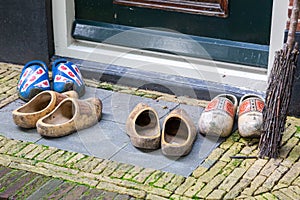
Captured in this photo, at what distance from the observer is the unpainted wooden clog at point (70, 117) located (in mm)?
4068

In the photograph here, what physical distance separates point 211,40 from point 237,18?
259 millimetres

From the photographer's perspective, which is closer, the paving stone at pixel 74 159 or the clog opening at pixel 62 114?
the paving stone at pixel 74 159

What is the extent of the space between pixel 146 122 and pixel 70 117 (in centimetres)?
51

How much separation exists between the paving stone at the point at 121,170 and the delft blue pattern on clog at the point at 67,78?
1.01 metres

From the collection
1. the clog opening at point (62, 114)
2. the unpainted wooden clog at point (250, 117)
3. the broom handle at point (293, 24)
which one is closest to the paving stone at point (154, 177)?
the unpainted wooden clog at point (250, 117)

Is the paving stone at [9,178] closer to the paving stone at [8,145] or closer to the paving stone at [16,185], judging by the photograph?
the paving stone at [16,185]

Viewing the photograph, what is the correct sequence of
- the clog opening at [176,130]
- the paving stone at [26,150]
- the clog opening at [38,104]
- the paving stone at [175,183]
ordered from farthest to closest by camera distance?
1. the clog opening at [38,104]
2. the clog opening at [176,130]
3. the paving stone at [26,150]
4. the paving stone at [175,183]

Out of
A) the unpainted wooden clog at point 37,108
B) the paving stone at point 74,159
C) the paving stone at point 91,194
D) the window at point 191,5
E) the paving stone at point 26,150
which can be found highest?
the window at point 191,5

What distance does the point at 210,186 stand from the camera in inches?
141

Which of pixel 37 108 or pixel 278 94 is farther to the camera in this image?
pixel 37 108

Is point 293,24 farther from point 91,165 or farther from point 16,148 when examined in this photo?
point 16,148

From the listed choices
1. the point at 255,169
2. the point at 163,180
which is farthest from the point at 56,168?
the point at 255,169

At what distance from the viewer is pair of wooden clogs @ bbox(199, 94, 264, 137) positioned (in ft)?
13.1

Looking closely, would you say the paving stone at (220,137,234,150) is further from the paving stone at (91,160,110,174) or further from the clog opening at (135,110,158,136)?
the paving stone at (91,160,110,174)
